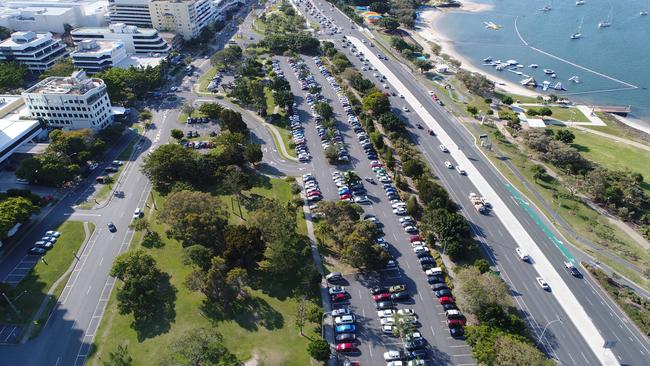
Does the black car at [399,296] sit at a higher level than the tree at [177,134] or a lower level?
lower

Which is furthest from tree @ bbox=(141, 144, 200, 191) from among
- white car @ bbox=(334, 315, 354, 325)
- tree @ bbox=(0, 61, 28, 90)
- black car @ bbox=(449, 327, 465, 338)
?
tree @ bbox=(0, 61, 28, 90)

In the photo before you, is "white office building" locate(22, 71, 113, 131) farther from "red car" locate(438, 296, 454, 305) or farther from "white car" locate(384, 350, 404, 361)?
"red car" locate(438, 296, 454, 305)

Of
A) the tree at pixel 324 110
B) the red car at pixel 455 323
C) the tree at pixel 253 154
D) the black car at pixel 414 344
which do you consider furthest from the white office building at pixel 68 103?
the red car at pixel 455 323

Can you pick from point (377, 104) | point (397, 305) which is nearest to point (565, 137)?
point (377, 104)

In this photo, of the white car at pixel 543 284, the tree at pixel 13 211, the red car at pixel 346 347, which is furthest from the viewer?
the tree at pixel 13 211

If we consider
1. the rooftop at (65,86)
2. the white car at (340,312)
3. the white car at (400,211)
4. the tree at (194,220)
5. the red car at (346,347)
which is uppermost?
the rooftop at (65,86)

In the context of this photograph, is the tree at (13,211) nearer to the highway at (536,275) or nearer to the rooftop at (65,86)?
the rooftop at (65,86)
